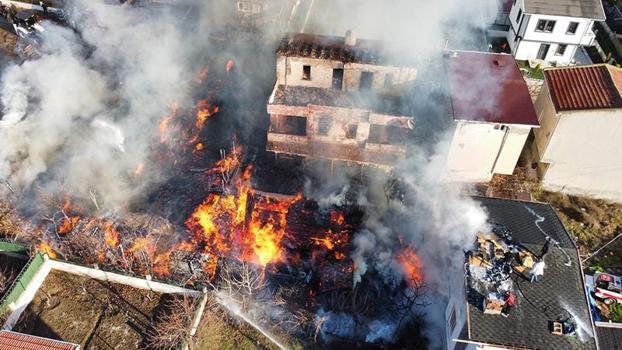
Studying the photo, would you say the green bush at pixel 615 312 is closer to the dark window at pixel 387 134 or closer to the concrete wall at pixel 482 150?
the concrete wall at pixel 482 150

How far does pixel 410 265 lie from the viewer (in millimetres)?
29125

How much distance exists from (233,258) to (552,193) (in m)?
22.9

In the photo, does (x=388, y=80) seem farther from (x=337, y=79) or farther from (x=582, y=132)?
(x=582, y=132)

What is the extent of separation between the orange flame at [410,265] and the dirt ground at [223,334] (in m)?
8.73

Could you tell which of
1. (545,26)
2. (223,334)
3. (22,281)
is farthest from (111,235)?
(545,26)

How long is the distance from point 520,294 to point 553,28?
2951 centimetres

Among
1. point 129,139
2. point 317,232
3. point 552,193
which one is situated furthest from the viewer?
point 129,139

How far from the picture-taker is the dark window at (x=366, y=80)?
34000mm

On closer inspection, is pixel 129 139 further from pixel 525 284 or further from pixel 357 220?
pixel 525 284

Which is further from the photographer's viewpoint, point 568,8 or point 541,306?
point 568,8

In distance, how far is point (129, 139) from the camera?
122 ft

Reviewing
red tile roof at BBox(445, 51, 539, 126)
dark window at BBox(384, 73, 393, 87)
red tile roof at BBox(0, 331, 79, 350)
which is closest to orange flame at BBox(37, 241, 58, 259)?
red tile roof at BBox(0, 331, 79, 350)

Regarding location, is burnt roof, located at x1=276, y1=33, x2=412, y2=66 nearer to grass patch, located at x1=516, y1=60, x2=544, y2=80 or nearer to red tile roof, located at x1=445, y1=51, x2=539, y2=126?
red tile roof, located at x1=445, y1=51, x2=539, y2=126

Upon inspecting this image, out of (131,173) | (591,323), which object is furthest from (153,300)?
(591,323)
